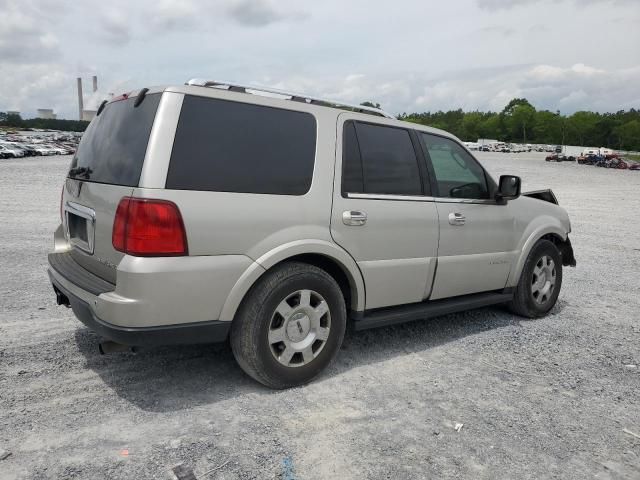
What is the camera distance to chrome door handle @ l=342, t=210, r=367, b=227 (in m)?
3.69

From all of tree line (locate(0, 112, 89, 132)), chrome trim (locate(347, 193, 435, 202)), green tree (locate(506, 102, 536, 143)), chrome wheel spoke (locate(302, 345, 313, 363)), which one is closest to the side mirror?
chrome trim (locate(347, 193, 435, 202))

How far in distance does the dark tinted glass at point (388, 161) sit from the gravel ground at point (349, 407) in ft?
4.53

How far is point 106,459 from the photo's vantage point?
2.72 metres

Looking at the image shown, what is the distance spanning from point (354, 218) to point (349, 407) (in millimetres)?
1277

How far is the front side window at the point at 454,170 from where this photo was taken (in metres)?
4.45

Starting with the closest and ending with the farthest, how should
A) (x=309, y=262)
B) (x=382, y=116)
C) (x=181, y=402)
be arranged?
(x=181, y=402) → (x=309, y=262) → (x=382, y=116)

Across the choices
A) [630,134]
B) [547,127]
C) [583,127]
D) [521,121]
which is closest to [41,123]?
[521,121]

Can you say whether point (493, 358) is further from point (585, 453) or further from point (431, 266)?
point (585, 453)

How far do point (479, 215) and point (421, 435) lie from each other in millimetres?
2254

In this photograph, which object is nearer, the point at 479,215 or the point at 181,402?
the point at 181,402

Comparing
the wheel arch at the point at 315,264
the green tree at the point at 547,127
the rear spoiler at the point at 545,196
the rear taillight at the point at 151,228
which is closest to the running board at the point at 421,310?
the wheel arch at the point at 315,264

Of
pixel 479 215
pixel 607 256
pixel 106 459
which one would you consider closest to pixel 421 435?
pixel 106 459

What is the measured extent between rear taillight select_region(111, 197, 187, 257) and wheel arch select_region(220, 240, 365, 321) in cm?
46

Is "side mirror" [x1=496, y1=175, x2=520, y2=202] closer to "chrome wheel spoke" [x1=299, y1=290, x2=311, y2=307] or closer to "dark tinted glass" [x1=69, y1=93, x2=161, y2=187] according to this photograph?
"chrome wheel spoke" [x1=299, y1=290, x2=311, y2=307]
